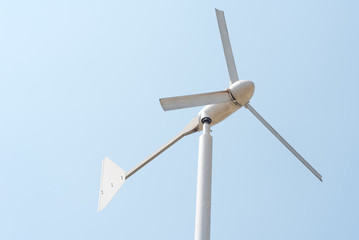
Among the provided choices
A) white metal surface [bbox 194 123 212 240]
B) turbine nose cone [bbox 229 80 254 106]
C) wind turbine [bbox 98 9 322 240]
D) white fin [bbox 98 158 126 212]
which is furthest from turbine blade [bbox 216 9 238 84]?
white fin [bbox 98 158 126 212]

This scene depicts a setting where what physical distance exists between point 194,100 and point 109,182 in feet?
16.5

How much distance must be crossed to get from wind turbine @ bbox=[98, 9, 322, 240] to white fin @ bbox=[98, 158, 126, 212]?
0.21 m

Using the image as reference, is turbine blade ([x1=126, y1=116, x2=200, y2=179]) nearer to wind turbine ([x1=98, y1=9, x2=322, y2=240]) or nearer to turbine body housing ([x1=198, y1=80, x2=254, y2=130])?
wind turbine ([x1=98, y1=9, x2=322, y2=240])

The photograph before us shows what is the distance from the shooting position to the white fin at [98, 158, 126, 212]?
45.1 feet

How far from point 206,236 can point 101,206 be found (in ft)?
16.9

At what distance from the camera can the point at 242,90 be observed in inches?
432

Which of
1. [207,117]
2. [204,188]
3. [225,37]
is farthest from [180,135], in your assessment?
[225,37]

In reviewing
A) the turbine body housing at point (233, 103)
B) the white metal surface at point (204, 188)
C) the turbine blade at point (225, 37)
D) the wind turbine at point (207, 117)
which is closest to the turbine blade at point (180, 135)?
the wind turbine at point (207, 117)

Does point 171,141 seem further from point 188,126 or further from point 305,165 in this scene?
point 305,165

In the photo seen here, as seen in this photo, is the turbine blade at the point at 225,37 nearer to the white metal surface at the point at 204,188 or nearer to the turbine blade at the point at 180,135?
the turbine blade at the point at 180,135

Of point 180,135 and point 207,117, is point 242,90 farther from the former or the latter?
point 180,135

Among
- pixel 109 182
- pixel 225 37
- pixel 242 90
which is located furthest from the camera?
pixel 109 182

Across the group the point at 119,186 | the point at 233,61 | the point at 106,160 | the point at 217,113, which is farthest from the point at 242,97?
the point at 106,160

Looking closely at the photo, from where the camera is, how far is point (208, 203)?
9.92 metres
